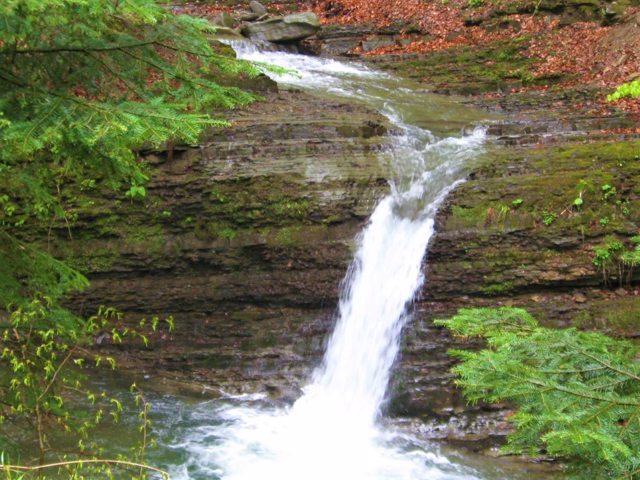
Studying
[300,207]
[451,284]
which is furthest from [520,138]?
[300,207]

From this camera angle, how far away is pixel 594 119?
1016cm

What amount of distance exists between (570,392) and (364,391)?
478 centimetres

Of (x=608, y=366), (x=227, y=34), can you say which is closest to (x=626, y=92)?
(x=227, y=34)

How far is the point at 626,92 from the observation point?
11266 mm

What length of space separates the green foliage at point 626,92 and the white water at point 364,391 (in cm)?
336

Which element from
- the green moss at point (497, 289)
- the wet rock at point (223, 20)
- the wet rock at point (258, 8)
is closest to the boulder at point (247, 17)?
the wet rock at point (258, 8)

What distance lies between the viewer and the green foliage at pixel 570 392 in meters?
2.63

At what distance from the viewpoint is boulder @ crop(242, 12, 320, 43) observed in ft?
52.3

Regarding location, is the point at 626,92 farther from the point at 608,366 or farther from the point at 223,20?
the point at 223,20

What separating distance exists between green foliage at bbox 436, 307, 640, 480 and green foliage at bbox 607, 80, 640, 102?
921 cm

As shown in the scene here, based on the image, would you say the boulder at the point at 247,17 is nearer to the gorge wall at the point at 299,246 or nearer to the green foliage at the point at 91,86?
the gorge wall at the point at 299,246

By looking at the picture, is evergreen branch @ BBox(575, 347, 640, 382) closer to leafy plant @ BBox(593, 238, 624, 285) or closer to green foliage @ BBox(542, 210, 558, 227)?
leafy plant @ BBox(593, 238, 624, 285)

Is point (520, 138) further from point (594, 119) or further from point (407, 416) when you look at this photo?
point (407, 416)

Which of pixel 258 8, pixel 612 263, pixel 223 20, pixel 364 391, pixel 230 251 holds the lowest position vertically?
pixel 364 391
